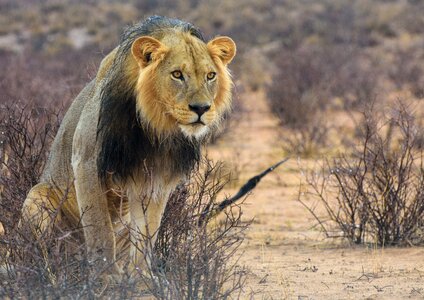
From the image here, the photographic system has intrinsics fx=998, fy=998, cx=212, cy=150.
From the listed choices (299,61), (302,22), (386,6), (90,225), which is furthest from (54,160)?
(386,6)

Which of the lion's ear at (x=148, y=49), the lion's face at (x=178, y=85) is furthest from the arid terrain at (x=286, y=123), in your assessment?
the lion's ear at (x=148, y=49)

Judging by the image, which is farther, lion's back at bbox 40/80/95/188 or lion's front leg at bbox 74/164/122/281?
lion's back at bbox 40/80/95/188

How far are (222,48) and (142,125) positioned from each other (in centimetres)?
65

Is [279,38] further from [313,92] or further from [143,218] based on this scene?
[143,218]

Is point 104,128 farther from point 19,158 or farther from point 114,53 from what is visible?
point 19,158

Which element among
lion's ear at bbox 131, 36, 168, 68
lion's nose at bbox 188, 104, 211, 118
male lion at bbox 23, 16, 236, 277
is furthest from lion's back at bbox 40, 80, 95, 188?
lion's nose at bbox 188, 104, 211, 118

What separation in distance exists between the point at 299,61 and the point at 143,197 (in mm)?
15317

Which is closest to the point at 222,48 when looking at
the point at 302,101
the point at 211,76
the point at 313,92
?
the point at 211,76

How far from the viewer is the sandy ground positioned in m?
6.17

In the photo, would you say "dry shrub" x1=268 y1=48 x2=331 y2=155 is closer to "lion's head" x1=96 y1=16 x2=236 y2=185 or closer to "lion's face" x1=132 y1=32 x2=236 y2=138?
"lion's head" x1=96 y1=16 x2=236 y2=185

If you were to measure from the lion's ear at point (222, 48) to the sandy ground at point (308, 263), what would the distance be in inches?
52.8

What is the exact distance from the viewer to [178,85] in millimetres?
5219

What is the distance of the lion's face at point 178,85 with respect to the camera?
518 centimetres

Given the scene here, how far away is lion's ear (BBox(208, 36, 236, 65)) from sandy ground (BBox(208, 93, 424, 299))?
52.8 inches
